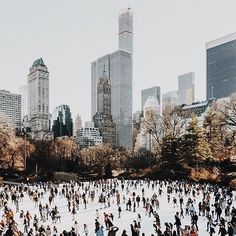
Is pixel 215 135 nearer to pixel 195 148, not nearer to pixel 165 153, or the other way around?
pixel 195 148

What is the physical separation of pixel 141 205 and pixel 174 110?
1347 inches

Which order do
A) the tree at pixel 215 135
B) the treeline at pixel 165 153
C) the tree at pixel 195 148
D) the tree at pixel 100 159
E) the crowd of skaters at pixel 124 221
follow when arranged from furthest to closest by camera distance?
the tree at pixel 100 159, the tree at pixel 215 135, the tree at pixel 195 148, the treeline at pixel 165 153, the crowd of skaters at pixel 124 221

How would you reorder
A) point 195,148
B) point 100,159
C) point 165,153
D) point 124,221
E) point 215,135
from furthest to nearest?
1. point 100,159
2. point 215,135
3. point 165,153
4. point 195,148
5. point 124,221

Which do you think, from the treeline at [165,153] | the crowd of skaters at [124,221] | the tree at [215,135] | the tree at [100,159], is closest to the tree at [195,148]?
the treeline at [165,153]

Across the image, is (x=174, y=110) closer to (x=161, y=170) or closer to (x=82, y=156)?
(x=161, y=170)

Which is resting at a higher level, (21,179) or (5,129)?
(5,129)

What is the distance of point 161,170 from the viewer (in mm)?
53844

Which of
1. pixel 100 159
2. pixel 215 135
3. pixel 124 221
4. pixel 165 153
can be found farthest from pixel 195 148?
pixel 124 221

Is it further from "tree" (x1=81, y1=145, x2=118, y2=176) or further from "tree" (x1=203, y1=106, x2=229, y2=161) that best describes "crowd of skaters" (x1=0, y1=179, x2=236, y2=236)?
"tree" (x1=81, y1=145, x2=118, y2=176)

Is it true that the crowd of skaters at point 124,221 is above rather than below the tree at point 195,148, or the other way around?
below

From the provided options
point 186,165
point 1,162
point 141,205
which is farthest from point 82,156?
point 141,205

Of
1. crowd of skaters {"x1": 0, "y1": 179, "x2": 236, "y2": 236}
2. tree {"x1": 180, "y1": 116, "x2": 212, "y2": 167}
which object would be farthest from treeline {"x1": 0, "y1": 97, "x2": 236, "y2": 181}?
crowd of skaters {"x1": 0, "y1": 179, "x2": 236, "y2": 236}

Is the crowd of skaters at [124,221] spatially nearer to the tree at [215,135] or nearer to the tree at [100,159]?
the tree at [215,135]

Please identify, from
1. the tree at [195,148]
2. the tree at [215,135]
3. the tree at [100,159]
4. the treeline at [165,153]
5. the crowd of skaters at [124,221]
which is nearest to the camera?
the crowd of skaters at [124,221]
